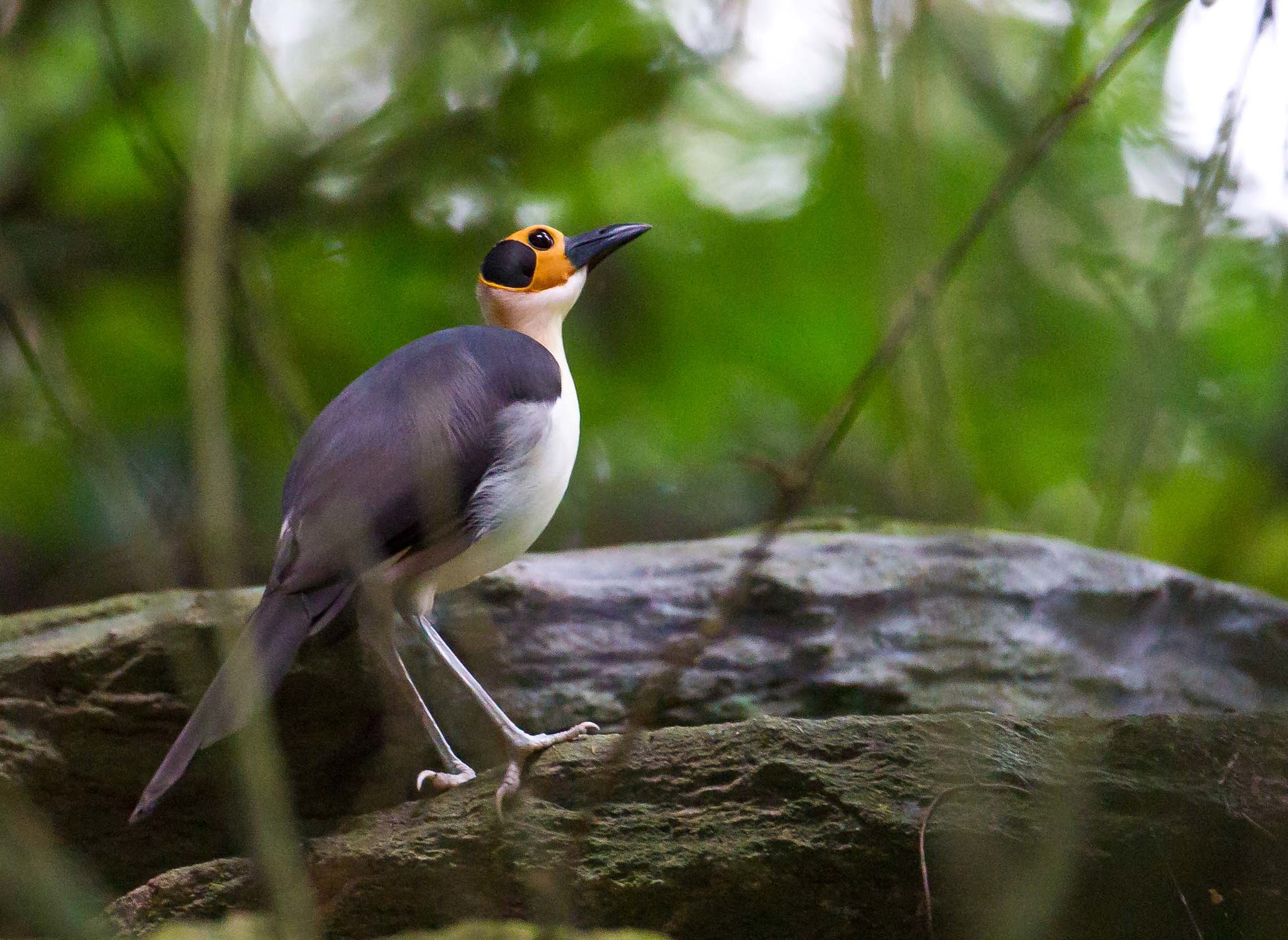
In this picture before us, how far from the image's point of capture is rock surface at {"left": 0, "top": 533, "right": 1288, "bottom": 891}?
10.9ft

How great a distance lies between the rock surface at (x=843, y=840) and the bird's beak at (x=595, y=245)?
1.66 m

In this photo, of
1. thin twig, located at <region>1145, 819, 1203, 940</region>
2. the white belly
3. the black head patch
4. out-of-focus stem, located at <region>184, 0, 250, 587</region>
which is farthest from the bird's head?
thin twig, located at <region>1145, 819, 1203, 940</region>

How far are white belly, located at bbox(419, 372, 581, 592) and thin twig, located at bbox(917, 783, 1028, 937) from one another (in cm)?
128

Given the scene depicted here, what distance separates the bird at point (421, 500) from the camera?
2729 mm

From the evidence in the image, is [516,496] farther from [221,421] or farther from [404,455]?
[221,421]

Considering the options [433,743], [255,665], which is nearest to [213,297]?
[255,665]

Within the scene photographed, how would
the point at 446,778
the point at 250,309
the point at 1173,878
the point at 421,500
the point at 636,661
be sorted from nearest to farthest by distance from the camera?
the point at 250,309 < the point at 1173,878 < the point at 421,500 < the point at 446,778 < the point at 636,661

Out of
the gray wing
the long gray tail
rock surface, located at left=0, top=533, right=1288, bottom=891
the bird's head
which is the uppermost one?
the bird's head

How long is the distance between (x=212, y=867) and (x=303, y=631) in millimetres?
586

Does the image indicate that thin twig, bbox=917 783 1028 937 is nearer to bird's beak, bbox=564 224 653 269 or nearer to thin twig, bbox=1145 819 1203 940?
thin twig, bbox=1145 819 1203 940

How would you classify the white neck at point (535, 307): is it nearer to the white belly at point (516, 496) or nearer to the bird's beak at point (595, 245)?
the bird's beak at point (595, 245)

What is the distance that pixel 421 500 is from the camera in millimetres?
2891

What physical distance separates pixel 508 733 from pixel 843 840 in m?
0.90

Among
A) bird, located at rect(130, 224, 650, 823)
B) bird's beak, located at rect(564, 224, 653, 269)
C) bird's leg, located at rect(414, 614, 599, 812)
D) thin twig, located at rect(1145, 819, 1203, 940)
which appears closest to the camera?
thin twig, located at rect(1145, 819, 1203, 940)
